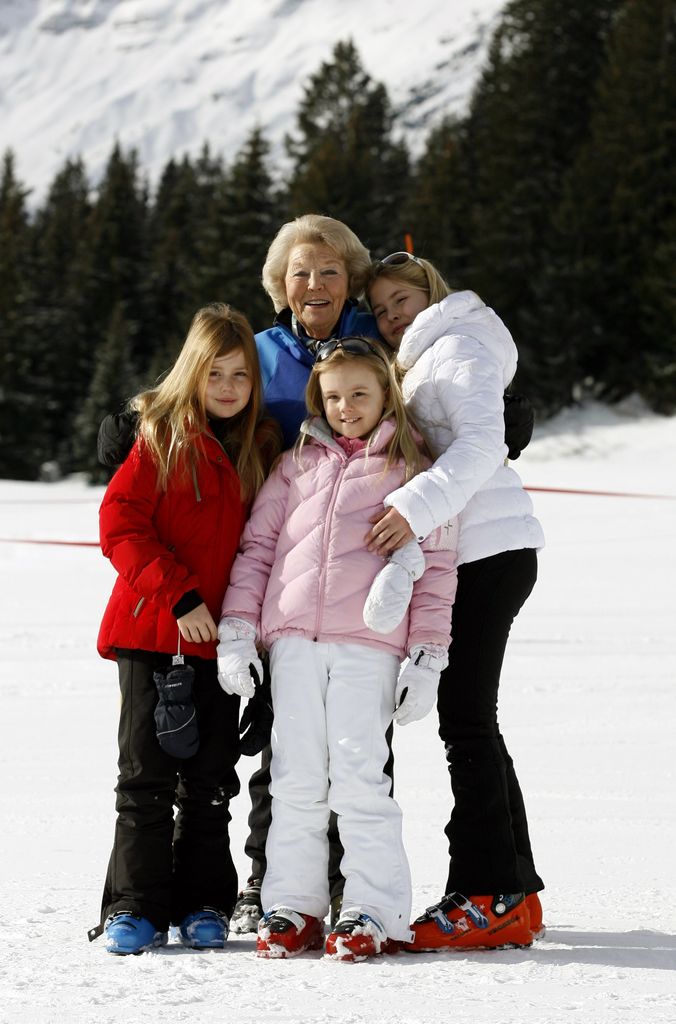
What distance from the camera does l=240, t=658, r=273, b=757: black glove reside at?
3250mm

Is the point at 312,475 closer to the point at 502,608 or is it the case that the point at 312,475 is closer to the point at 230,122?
the point at 502,608

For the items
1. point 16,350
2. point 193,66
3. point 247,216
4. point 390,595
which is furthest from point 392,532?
point 193,66

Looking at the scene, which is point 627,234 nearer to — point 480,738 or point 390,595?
point 480,738

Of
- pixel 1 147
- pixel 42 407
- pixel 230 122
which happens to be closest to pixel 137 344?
pixel 42 407

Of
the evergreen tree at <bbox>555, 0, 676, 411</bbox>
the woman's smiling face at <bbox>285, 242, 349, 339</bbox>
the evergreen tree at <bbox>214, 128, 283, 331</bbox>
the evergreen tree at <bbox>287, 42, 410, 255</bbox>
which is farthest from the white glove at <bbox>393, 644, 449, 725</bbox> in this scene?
the evergreen tree at <bbox>214, 128, 283, 331</bbox>

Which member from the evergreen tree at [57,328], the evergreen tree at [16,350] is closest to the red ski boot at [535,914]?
the evergreen tree at [16,350]

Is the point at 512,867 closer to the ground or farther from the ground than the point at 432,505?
closer to the ground

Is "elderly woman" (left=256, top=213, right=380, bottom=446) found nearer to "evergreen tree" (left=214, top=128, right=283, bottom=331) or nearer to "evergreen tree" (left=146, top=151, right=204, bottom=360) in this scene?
"evergreen tree" (left=214, top=128, right=283, bottom=331)

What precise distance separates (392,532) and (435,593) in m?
0.20

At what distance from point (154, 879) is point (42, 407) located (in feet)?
129

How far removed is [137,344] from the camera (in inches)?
1785

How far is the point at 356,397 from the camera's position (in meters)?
3.26

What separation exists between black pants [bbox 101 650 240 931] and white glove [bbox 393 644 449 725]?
513mm

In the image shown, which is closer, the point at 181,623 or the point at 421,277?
the point at 181,623
